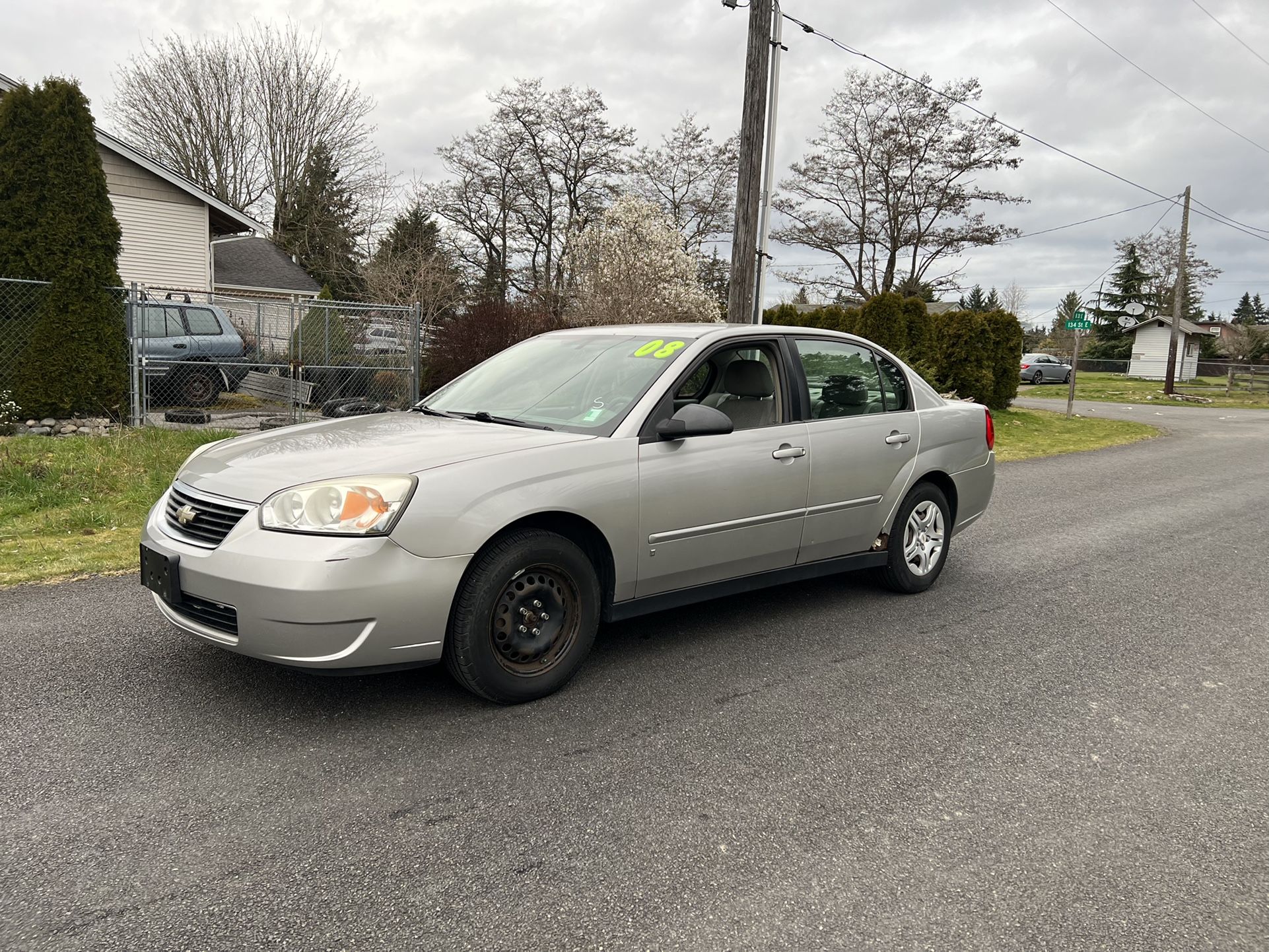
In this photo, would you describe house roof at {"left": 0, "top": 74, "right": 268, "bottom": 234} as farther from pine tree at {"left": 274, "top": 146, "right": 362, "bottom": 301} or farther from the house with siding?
pine tree at {"left": 274, "top": 146, "right": 362, "bottom": 301}

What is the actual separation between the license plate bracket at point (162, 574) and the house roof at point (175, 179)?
17.0 metres

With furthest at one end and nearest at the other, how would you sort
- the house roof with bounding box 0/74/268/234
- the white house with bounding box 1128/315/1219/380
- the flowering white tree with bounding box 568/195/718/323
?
1. the white house with bounding box 1128/315/1219/380
2. the flowering white tree with bounding box 568/195/718/323
3. the house roof with bounding box 0/74/268/234

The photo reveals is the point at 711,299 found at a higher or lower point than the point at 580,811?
higher

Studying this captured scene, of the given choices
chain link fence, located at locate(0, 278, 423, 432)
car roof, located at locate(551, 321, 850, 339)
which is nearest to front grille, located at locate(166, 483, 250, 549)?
car roof, located at locate(551, 321, 850, 339)

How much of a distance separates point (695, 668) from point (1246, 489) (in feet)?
30.6

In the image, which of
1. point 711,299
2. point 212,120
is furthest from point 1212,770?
point 212,120

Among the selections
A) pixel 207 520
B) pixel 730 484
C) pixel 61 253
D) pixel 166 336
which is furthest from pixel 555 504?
pixel 166 336

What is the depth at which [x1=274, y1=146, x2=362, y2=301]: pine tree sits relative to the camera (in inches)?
1385

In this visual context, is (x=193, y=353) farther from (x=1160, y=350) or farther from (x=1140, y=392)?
(x=1160, y=350)

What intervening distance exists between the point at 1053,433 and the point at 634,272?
10573mm

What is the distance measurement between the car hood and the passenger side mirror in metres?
0.40

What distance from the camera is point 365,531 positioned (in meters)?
3.18

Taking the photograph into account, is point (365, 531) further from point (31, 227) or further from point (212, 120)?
point (212, 120)

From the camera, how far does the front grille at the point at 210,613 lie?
322cm
